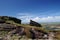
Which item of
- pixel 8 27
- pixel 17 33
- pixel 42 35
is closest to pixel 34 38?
pixel 42 35

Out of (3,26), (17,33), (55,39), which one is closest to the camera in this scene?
(55,39)

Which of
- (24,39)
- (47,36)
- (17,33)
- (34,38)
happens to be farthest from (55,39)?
(17,33)

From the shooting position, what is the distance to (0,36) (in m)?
26.0

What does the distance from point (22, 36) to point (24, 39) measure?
833 millimetres

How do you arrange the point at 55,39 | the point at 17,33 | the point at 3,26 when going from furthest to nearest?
the point at 3,26 → the point at 17,33 → the point at 55,39

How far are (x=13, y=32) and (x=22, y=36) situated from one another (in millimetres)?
2033

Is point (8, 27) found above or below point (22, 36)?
above

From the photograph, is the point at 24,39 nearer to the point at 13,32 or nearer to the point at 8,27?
the point at 13,32

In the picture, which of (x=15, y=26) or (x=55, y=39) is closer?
(x=55, y=39)

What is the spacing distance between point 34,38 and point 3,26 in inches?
277

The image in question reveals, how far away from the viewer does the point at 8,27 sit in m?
27.3

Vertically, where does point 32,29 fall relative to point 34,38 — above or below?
above

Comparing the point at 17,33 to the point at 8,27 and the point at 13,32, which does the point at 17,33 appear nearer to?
the point at 13,32

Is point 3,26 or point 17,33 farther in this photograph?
point 3,26
